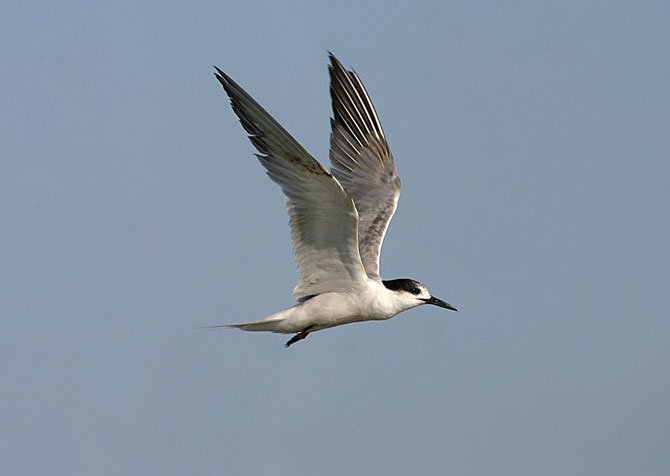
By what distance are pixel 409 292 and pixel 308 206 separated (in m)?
2.22

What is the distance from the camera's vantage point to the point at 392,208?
13.7m

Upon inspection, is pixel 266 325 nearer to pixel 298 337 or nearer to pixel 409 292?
pixel 298 337

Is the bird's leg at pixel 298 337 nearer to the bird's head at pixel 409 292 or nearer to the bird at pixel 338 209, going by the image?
the bird at pixel 338 209

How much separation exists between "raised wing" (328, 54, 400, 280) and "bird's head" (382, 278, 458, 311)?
4.80 feet

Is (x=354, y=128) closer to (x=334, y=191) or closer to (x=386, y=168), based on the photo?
(x=386, y=168)

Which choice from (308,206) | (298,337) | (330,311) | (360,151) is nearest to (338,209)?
(308,206)

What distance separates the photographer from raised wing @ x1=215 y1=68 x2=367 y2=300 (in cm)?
995

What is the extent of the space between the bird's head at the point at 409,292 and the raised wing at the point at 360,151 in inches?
57.6

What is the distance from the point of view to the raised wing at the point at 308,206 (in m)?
→ 9.95

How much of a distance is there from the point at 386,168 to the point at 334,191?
13.3ft

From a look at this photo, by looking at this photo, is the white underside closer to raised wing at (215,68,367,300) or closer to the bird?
the bird

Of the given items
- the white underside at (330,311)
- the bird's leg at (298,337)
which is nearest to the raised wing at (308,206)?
the white underside at (330,311)

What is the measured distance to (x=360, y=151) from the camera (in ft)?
47.6

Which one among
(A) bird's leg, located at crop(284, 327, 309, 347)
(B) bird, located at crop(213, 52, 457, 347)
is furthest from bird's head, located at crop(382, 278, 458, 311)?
(A) bird's leg, located at crop(284, 327, 309, 347)
